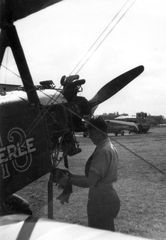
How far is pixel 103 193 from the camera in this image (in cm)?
258

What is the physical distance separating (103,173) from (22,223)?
1.13 meters

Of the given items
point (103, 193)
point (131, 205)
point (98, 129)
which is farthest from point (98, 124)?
point (131, 205)

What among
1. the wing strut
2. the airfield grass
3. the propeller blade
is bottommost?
the airfield grass

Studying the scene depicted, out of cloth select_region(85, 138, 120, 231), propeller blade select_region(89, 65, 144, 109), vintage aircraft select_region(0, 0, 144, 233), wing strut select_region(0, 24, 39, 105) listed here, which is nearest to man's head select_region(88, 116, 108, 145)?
cloth select_region(85, 138, 120, 231)

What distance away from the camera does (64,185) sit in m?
2.61

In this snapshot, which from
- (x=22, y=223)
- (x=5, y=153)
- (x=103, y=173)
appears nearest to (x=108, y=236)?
(x=22, y=223)

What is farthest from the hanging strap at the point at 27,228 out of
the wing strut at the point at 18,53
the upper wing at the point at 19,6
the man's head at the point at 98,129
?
the upper wing at the point at 19,6

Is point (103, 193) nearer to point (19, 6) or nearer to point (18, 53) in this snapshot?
point (18, 53)

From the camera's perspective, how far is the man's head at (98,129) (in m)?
2.69

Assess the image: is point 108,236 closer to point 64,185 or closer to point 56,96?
point 64,185

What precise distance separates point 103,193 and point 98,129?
575 mm

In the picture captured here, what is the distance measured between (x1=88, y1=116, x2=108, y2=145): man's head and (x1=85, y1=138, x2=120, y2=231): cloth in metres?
0.12

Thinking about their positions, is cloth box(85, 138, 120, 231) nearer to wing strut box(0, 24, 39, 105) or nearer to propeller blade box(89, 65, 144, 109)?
wing strut box(0, 24, 39, 105)

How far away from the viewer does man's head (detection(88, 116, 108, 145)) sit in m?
2.69
